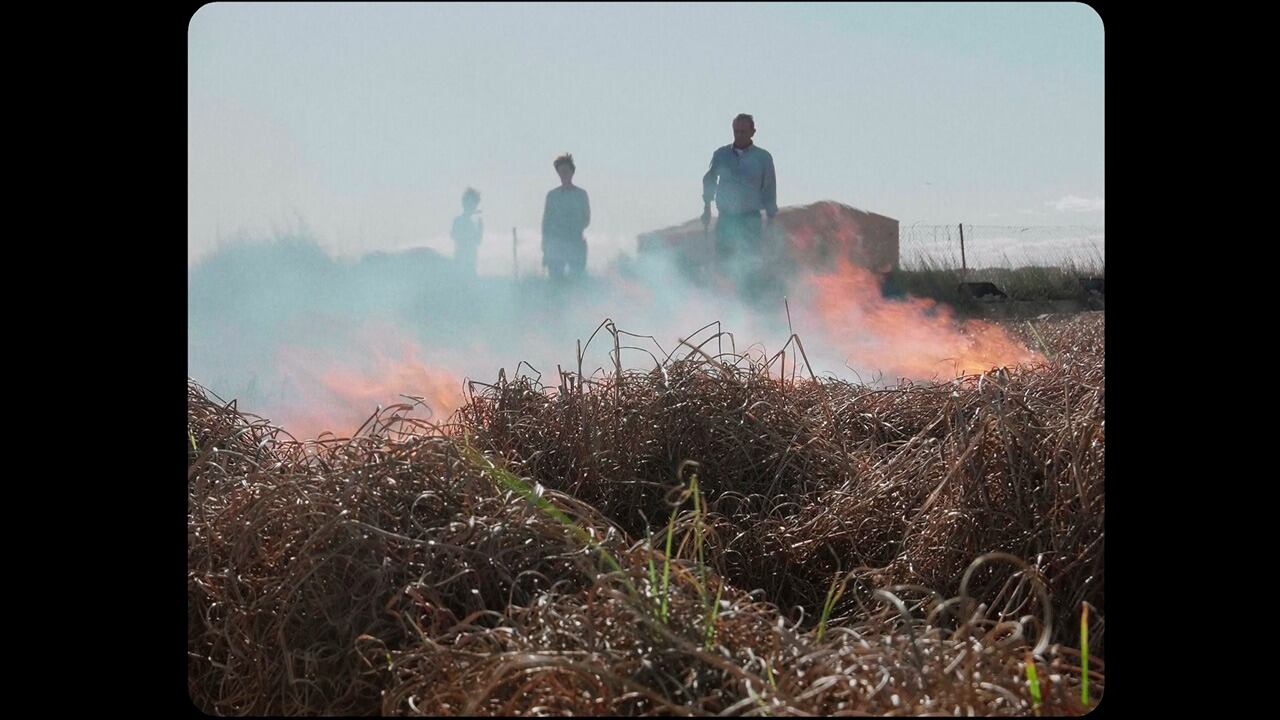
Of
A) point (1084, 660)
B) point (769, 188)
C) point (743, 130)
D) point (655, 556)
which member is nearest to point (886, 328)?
point (769, 188)

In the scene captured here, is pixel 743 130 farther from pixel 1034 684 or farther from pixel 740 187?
pixel 1034 684

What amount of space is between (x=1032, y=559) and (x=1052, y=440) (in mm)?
261

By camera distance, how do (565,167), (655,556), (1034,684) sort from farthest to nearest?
(565,167) → (655,556) → (1034,684)

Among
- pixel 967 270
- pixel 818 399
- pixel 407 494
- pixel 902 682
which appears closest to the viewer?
pixel 902 682

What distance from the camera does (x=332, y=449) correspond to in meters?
2.24

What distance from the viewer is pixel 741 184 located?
19.3 ft

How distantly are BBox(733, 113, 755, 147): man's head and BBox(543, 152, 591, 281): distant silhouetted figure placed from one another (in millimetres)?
922

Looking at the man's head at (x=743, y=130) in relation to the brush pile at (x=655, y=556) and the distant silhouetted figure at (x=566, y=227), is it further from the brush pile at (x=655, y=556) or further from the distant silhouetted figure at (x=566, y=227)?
the brush pile at (x=655, y=556)

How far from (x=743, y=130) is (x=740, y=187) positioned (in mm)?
334

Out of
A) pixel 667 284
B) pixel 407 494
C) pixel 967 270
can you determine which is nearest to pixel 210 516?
pixel 407 494

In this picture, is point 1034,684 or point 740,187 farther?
point 740,187

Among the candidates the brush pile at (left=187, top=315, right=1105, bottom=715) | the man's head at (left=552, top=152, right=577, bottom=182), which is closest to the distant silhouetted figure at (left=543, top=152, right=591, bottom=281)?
the man's head at (left=552, top=152, right=577, bottom=182)

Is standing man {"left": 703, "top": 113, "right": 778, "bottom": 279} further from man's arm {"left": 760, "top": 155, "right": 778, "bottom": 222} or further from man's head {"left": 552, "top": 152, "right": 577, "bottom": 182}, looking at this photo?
man's head {"left": 552, "top": 152, "right": 577, "bottom": 182}

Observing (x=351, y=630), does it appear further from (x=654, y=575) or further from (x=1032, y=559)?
(x=1032, y=559)
